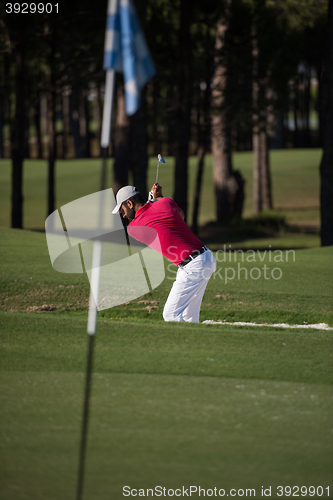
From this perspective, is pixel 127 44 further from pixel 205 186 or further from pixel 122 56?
pixel 205 186

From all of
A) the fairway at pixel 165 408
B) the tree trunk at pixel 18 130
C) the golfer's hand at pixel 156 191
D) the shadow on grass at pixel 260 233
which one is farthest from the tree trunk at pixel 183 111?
the fairway at pixel 165 408

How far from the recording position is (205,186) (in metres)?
33.8

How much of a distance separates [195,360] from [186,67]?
469 inches

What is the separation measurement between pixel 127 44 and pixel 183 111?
1071 cm

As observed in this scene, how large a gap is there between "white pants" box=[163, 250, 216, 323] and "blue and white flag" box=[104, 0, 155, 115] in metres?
2.01

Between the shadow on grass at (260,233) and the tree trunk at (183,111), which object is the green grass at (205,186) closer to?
the shadow on grass at (260,233)

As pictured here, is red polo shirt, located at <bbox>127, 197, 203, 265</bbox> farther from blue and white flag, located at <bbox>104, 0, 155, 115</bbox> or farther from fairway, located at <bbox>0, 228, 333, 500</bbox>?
blue and white flag, located at <bbox>104, 0, 155, 115</bbox>

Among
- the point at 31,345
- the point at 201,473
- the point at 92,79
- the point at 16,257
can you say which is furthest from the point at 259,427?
the point at 92,79

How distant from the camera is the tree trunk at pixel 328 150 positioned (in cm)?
1306

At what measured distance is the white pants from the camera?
246 inches

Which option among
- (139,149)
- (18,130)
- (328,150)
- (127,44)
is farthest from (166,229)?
(139,149)

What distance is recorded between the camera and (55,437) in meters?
3.63

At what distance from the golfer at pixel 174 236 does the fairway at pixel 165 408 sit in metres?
0.52

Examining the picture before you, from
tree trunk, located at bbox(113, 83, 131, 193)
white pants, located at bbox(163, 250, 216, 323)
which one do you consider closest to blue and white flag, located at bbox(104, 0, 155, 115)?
white pants, located at bbox(163, 250, 216, 323)
